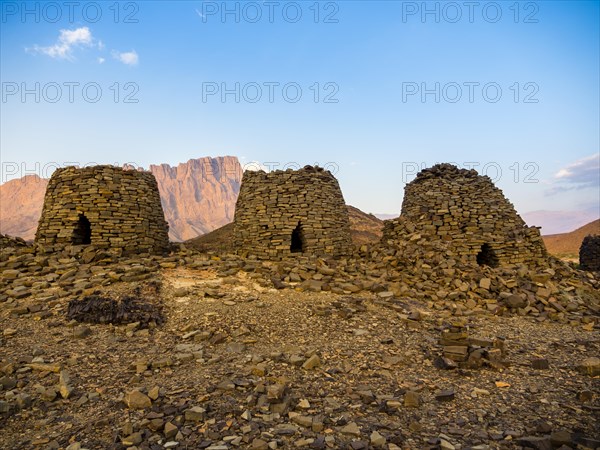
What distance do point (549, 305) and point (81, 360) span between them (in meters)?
9.34

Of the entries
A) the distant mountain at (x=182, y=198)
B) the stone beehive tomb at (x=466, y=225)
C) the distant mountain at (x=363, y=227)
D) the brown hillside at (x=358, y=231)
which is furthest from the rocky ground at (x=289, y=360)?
the distant mountain at (x=182, y=198)

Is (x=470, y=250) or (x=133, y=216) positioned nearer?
(x=133, y=216)

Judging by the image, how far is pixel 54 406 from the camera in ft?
13.3

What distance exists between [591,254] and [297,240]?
16.6 m

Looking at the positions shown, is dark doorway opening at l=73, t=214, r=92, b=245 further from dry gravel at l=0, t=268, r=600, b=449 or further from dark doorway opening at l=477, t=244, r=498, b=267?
dark doorway opening at l=477, t=244, r=498, b=267

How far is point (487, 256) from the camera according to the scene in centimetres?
1150

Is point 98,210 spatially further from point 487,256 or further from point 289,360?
point 487,256

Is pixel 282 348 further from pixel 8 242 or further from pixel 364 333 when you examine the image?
pixel 8 242

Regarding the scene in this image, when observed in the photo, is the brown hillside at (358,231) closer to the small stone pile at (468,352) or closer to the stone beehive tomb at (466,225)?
the stone beehive tomb at (466,225)

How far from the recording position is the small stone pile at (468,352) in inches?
205

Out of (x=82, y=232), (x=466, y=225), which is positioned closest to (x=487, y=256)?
(x=466, y=225)

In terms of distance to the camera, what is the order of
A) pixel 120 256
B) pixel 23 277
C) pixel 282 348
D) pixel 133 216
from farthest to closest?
pixel 133 216
pixel 120 256
pixel 23 277
pixel 282 348

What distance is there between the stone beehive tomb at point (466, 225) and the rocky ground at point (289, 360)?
197 centimetres

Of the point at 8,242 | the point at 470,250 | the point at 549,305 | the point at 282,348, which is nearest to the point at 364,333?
the point at 282,348
